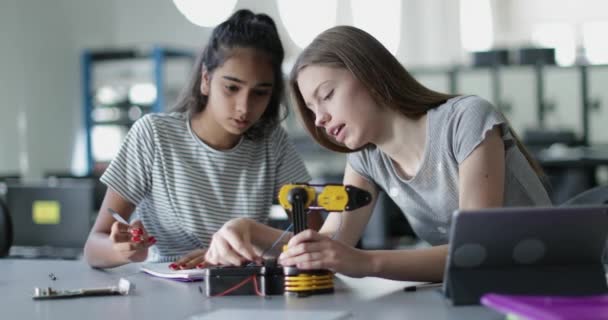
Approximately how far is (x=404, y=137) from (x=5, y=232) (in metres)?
1.25

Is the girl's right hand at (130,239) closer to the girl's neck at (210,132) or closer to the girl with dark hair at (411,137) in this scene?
the girl with dark hair at (411,137)

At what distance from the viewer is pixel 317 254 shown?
137 centimetres

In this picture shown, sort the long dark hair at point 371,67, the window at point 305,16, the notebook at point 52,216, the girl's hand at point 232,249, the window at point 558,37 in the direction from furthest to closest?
the window at point 558,37
the window at point 305,16
the notebook at point 52,216
the long dark hair at point 371,67
the girl's hand at point 232,249

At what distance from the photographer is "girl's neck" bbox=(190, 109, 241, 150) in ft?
6.82

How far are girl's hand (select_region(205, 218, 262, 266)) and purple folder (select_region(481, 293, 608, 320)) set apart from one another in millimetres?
565

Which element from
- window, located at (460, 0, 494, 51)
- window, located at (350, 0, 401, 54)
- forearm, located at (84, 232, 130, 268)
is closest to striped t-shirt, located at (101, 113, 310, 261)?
forearm, located at (84, 232, 130, 268)

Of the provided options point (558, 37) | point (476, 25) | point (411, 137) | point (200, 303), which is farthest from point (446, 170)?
point (558, 37)

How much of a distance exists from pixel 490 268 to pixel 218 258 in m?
0.49

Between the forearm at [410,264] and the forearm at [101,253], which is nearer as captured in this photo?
the forearm at [410,264]

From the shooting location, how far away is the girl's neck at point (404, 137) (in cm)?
169

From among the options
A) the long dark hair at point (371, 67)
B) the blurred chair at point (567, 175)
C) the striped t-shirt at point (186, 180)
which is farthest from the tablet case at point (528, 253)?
the blurred chair at point (567, 175)

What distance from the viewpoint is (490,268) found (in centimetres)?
127

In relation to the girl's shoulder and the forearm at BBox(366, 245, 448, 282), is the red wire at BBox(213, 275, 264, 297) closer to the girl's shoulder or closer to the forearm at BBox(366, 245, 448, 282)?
the forearm at BBox(366, 245, 448, 282)

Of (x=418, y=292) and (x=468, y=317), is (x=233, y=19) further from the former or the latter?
(x=468, y=317)
